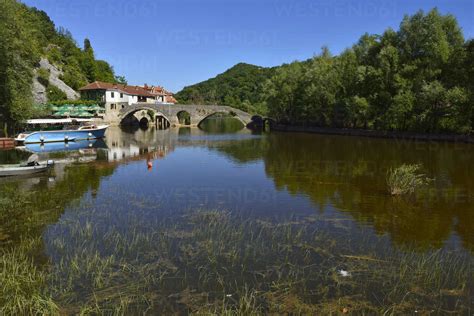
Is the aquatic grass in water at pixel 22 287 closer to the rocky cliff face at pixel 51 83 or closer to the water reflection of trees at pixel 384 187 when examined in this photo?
the water reflection of trees at pixel 384 187

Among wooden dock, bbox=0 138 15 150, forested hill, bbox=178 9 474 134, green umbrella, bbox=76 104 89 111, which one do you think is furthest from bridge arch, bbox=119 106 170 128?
wooden dock, bbox=0 138 15 150

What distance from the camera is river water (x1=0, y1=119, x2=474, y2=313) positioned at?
10000 millimetres

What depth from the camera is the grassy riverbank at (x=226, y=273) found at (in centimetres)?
939

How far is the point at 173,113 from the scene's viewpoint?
98.8 meters

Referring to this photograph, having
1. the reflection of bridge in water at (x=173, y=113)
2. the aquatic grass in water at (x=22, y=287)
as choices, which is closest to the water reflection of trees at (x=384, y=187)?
the aquatic grass in water at (x=22, y=287)

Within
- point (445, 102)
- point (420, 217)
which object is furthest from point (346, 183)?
point (445, 102)

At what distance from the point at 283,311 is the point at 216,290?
1987mm

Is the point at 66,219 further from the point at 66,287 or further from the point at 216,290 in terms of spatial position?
the point at 216,290

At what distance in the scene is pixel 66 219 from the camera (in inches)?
650

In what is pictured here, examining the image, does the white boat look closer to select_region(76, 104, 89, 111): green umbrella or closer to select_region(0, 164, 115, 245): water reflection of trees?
select_region(0, 164, 115, 245): water reflection of trees

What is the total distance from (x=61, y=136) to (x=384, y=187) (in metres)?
45.3

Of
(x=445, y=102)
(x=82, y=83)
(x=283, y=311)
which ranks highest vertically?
(x=82, y=83)

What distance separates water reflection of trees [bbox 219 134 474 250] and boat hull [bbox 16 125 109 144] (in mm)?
26207

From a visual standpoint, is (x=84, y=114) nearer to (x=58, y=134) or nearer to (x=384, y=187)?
(x=58, y=134)
